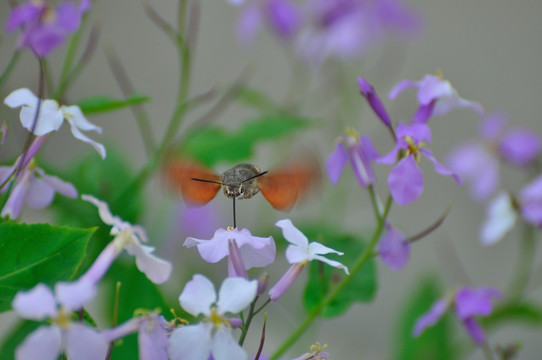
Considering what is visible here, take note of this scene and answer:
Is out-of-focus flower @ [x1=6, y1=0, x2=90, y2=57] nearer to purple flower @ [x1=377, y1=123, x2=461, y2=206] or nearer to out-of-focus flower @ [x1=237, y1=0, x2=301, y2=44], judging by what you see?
purple flower @ [x1=377, y1=123, x2=461, y2=206]

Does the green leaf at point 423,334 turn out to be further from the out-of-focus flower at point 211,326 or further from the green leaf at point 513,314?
the out-of-focus flower at point 211,326

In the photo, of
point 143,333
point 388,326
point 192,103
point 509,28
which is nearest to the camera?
point 143,333

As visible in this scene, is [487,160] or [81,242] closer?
[81,242]

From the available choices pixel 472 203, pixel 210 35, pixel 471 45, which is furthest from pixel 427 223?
pixel 210 35

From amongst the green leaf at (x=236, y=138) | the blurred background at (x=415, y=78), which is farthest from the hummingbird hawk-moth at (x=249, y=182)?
the blurred background at (x=415, y=78)

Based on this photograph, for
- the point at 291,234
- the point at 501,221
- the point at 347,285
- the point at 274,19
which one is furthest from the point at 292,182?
the point at 274,19

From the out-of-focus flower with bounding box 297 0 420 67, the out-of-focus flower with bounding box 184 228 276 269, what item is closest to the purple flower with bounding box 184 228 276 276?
the out-of-focus flower with bounding box 184 228 276 269

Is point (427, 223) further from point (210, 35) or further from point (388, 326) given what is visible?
point (210, 35)
